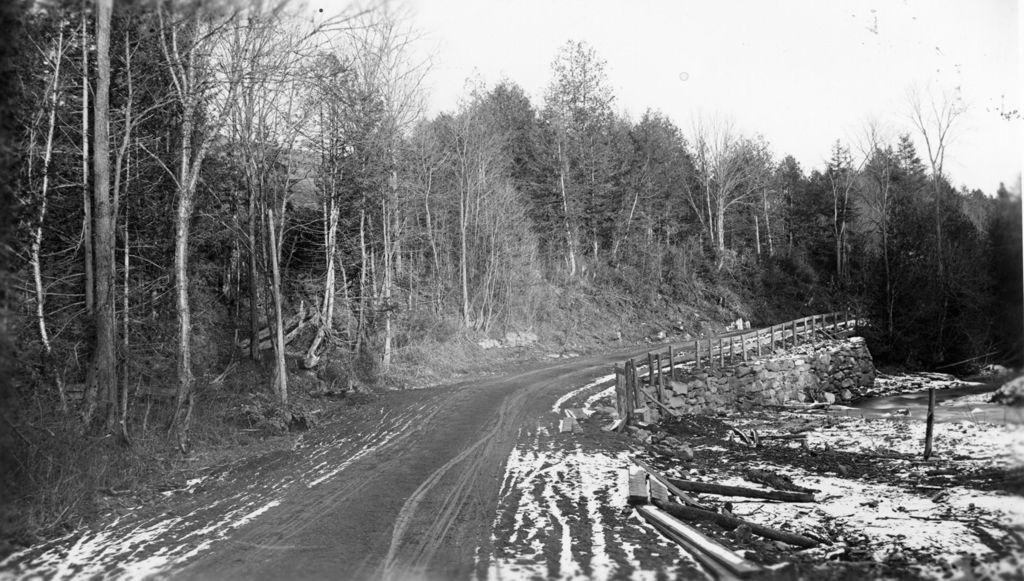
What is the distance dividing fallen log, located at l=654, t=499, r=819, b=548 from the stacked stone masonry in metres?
9.87

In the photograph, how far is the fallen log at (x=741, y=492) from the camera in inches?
295

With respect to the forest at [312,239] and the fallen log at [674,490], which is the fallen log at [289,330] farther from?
the fallen log at [674,490]

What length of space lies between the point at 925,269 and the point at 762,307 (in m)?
13.0

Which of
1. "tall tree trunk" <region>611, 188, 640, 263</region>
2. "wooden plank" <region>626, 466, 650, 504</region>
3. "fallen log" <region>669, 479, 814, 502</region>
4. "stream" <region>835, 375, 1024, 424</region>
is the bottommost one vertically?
"stream" <region>835, 375, 1024, 424</region>

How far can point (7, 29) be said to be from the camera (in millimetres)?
6441

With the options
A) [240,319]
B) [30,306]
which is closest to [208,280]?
[240,319]

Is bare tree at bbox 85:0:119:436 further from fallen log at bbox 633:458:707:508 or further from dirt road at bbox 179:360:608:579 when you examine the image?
fallen log at bbox 633:458:707:508

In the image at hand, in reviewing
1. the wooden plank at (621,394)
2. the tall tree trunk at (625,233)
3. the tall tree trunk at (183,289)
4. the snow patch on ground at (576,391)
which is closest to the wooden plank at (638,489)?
the wooden plank at (621,394)

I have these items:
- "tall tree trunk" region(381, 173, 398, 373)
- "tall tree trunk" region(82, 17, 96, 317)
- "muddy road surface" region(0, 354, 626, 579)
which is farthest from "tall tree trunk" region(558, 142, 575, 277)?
"tall tree trunk" region(82, 17, 96, 317)

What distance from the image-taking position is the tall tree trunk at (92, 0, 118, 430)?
833 cm

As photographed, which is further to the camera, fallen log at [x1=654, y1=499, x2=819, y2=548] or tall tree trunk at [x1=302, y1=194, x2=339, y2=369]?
tall tree trunk at [x1=302, y1=194, x2=339, y2=369]

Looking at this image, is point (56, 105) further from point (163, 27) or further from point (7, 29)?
point (7, 29)

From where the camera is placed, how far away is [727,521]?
6.21 metres

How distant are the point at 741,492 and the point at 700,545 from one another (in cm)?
273
